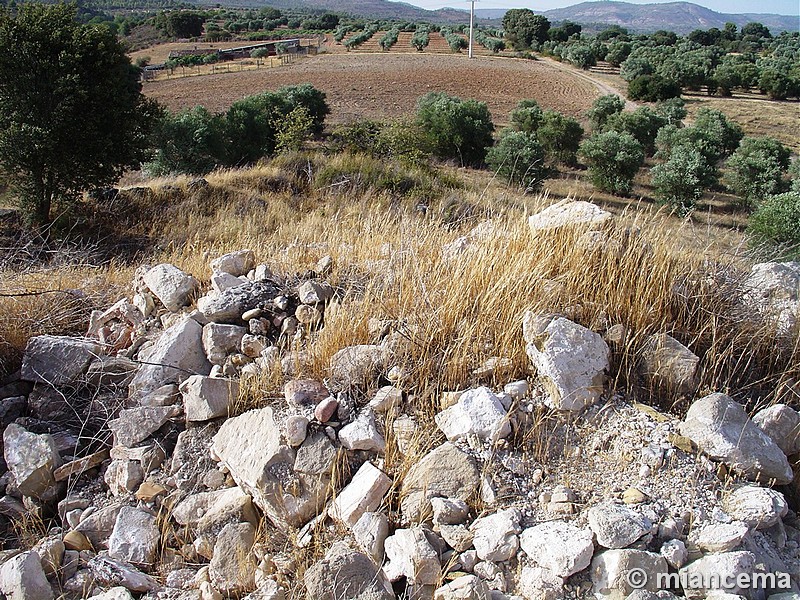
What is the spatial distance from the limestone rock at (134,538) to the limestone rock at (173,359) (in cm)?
78

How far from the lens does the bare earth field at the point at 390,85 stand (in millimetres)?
31516

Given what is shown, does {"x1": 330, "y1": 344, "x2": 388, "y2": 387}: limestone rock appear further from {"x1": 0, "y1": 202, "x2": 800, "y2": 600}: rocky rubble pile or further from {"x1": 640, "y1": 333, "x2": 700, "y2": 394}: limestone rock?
{"x1": 640, "y1": 333, "x2": 700, "y2": 394}: limestone rock

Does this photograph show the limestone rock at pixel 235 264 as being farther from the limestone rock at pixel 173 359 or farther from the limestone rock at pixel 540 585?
the limestone rock at pixel 540 585

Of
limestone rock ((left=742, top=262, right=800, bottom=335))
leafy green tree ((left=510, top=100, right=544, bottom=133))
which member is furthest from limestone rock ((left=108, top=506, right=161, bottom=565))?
leafy green tree ((left=510, top=100, right=544, bottom=133))

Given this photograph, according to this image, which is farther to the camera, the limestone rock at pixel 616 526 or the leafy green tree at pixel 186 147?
the leafy green tree at pixel 186 147

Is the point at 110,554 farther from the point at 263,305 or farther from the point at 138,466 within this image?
the point at 263,305

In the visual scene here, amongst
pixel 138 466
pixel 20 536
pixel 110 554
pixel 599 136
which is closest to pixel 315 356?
pixel 138 466

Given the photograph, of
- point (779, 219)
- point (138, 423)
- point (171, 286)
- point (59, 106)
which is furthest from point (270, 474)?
point (779, 219)

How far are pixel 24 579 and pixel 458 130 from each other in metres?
20.8

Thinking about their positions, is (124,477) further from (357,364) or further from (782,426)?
(782,426)

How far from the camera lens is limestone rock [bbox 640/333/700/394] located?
2838mm

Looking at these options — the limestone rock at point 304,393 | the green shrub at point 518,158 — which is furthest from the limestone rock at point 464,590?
the green shrub at point 518,158

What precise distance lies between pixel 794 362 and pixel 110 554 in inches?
131

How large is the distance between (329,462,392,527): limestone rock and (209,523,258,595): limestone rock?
0.36 m
